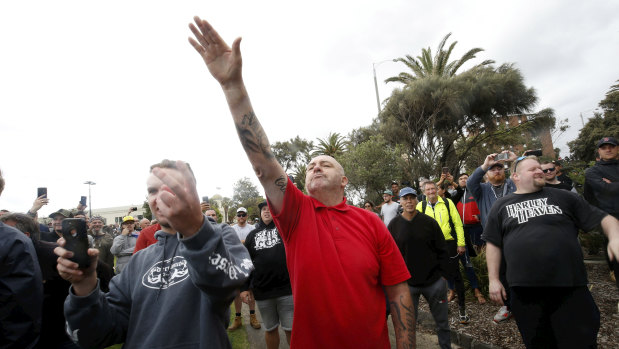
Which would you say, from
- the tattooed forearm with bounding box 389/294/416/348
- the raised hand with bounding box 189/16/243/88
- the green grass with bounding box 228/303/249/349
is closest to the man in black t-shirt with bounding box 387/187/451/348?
the tattooed forearm with bounding box 389/294/416/348

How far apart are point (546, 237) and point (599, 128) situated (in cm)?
2739

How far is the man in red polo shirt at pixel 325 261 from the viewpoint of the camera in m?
1.80

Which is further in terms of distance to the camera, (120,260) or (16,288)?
(120,260)

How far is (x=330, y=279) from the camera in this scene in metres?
2.01

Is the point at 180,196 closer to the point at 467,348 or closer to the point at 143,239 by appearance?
the point at 143,239

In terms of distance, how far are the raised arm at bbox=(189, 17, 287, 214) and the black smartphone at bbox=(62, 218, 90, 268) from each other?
2.83 feet

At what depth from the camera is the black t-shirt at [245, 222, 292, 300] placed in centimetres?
438

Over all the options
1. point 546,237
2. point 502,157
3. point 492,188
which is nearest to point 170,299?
point 546,237

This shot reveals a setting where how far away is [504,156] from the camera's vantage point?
177 inches

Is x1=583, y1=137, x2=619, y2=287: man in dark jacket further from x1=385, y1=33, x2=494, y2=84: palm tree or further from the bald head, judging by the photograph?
x1=385, y1=33, x2=494, y2=84: palm tree

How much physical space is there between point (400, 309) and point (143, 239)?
3.50m

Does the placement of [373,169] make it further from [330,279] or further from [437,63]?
[330,279]

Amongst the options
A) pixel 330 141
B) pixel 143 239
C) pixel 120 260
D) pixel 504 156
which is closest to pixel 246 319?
pixel 120 260

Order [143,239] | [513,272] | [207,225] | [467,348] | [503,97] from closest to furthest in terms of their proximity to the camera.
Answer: [207,225], [513,272], [143,239], [467,348], [503,97]
